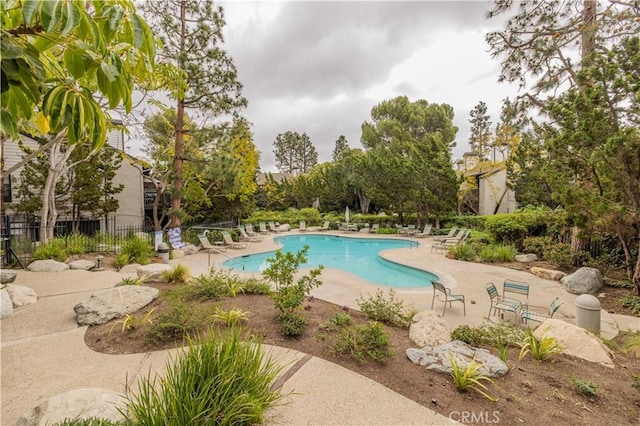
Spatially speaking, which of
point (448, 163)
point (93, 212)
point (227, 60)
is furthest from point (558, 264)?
point (93, 212)

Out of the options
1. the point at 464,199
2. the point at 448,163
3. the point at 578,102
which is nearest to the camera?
the point at 578,102

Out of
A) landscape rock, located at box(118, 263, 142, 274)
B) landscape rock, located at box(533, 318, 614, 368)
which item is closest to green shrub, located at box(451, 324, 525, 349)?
landscape rock, located at box(533, 318, 614, 368)

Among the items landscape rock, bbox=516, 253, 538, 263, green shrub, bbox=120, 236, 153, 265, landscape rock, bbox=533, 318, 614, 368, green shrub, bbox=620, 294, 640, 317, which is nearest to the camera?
landscape rock, bbox=533, 318, 614, 368

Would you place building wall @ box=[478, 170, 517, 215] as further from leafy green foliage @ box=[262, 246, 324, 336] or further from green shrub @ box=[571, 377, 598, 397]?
leafy green foliage @ box=[262, 246, 324, 336]

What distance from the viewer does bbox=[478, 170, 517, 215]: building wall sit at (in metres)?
21.1

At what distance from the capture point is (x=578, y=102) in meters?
6.39

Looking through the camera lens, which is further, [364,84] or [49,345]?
[364,84]

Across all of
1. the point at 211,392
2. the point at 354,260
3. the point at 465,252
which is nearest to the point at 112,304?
the point at 211,392

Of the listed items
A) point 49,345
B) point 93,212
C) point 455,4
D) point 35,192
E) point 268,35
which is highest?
point 268,35

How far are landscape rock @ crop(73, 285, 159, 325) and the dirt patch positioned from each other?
198 millimetres

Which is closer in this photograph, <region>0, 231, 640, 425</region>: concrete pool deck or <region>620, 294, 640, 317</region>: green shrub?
<region>0, 231, 640, 425</region>: concrete pool deck

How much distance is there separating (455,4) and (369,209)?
23985mm

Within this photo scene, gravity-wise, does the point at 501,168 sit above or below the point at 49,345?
above

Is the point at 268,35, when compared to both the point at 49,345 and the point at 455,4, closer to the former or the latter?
the point at 455,4
